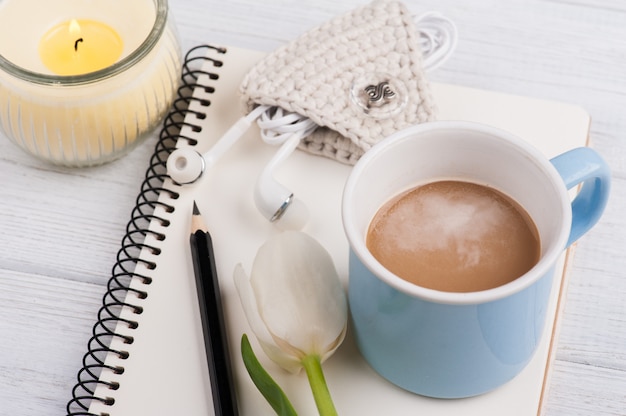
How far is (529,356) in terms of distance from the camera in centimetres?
61

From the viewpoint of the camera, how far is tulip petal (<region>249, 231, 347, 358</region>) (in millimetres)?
610

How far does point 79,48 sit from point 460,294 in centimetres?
42

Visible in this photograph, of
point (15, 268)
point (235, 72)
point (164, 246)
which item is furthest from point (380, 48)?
point (15, 268)

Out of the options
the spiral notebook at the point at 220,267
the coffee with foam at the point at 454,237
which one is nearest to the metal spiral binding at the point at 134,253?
the spiral notebook at the point at 220,267

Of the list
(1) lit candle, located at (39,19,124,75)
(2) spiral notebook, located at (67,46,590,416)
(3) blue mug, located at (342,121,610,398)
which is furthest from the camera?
(1) lit candle, located at (39,19,124,75)

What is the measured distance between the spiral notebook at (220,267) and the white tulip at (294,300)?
3 cm

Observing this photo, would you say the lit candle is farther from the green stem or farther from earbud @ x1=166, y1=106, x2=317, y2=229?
the green stem

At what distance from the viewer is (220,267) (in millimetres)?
699

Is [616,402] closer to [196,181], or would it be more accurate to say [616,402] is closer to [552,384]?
[552,384]

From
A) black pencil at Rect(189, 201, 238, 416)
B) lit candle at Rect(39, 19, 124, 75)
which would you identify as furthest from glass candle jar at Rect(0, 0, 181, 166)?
black pencil at Rect(189, 201, 238, 416)

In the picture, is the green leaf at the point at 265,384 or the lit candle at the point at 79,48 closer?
the green leaf at the point at 265,384

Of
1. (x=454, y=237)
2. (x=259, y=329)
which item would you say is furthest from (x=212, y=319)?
(x=454, y=237)

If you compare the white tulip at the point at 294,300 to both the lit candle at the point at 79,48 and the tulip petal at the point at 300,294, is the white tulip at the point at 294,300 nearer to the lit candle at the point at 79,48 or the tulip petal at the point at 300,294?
the tulip petal at the point at 300,294

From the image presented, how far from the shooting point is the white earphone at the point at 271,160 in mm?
702
